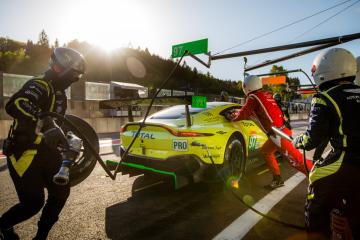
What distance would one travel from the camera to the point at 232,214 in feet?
11.4

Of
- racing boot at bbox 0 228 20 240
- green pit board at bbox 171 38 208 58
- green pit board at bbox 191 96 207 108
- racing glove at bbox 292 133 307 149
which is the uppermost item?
green pit board at bbox 171 38 208 58

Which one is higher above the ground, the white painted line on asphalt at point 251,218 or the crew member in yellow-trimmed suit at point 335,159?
the crew member in yellow-trimmed suit at point 335,159

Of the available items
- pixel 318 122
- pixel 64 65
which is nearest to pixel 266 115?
pixel 318 122

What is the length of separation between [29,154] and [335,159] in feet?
8.18

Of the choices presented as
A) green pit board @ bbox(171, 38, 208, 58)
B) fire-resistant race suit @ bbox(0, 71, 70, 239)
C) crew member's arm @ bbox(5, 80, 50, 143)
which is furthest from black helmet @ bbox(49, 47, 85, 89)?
green pit board @ bbox(171, 38, 208, 58)

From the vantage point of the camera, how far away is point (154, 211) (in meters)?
3.54

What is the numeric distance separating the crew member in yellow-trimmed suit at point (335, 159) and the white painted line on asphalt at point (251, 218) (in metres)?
1.03

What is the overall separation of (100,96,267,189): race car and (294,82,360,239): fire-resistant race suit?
1.97m

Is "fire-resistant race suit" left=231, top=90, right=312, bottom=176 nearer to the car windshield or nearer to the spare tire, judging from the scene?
the car windshield

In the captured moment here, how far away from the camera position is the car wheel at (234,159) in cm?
432

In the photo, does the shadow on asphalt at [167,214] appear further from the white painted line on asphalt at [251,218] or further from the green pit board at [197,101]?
the green pit board at [197,101]

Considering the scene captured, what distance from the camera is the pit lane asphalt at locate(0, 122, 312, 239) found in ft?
9.61

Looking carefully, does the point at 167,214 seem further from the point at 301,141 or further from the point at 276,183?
the point at 276,183

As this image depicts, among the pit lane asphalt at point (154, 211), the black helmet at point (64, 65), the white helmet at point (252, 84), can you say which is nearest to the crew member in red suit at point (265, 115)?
the white helmet at point (252, 84)
